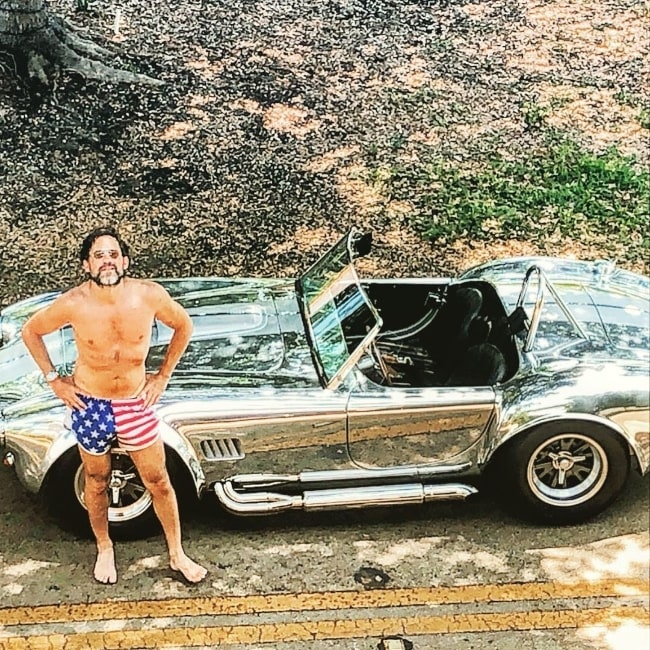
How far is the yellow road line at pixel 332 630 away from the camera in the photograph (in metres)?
2.34

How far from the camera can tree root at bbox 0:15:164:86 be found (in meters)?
3.60

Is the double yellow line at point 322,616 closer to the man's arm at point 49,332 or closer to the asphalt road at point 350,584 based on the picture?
the asphalt road at point 350,584

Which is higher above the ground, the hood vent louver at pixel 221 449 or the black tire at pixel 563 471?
the hood vent louver at pixel 221 449

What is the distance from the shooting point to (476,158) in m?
3.57

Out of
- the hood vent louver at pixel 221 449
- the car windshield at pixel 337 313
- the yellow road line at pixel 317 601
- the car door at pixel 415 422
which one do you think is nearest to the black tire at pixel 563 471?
the car door at pixel 415 422

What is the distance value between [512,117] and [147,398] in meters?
1.73

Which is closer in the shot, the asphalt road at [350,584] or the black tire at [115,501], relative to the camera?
the asphalt road at [350,584]

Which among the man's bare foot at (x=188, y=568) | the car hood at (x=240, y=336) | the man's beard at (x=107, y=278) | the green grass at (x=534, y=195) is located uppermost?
the man's beard at (x=107, y=278)

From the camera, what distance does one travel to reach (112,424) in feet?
7.82

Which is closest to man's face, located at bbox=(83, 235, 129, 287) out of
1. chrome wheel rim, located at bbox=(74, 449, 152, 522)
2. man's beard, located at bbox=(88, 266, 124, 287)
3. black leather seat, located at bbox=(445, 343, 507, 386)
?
man's beard, located at bbox=(88, 266, 124, 287)

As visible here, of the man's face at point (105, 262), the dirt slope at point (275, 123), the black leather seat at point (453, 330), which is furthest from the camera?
the dirt slope at point (275, 123)

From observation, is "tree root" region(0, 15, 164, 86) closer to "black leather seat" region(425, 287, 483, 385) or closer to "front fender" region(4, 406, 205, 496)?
"black leather seat" region(425, 287, 483, 385)

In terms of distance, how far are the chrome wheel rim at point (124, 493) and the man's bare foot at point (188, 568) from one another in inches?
6.2

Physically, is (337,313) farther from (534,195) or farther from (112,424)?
(534,195)
